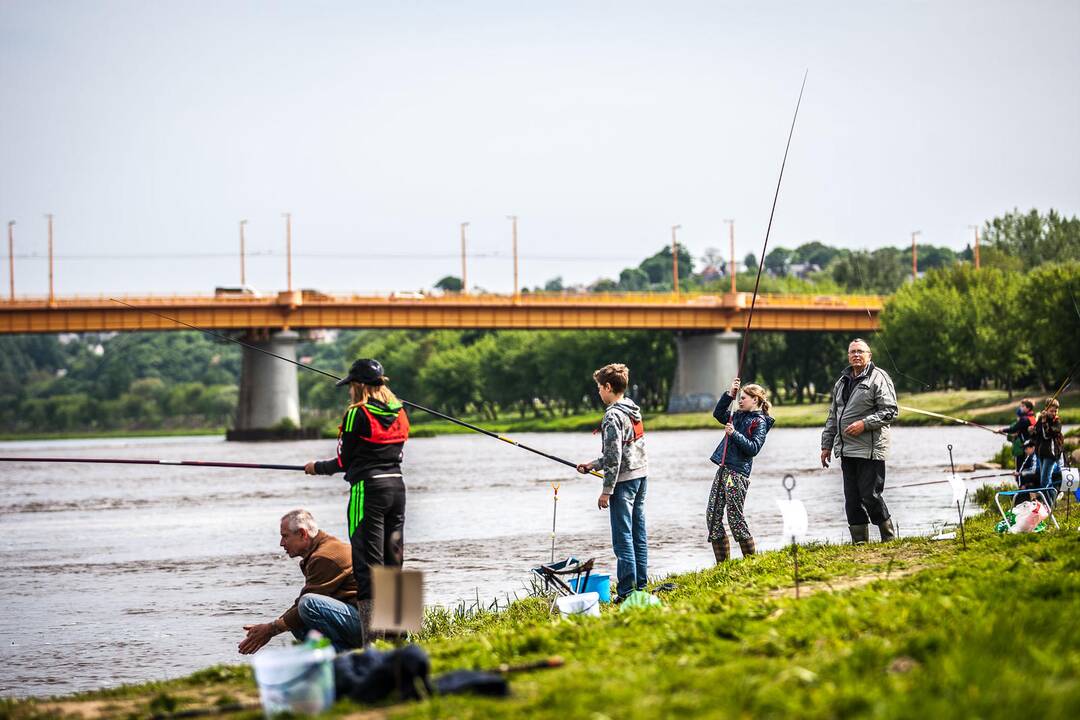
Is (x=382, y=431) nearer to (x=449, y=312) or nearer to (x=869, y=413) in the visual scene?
(x=869, y=413)

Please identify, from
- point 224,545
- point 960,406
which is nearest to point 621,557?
point 224,545

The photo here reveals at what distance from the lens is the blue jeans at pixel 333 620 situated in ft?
30.0

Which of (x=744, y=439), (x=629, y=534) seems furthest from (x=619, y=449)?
(x=744, y=439)

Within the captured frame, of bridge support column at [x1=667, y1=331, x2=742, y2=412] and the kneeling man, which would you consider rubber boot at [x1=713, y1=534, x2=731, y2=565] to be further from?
bridge support column at [x1=667, y1=331, x2=742, y2=412]

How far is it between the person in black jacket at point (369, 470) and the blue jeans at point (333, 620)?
0.11 m

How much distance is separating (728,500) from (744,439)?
0.61m

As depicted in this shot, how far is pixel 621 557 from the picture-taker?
10570 millimetres

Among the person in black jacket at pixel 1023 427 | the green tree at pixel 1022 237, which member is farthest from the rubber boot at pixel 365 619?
the green tree at pixel 1022 237

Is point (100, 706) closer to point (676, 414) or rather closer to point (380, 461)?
point (380, 461)

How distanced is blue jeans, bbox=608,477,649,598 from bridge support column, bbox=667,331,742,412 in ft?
236

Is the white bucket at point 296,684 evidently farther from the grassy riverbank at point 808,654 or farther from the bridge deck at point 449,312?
the bridge deck at point 449,312

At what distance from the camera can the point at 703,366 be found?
83.8m

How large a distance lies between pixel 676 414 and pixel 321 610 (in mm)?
75789

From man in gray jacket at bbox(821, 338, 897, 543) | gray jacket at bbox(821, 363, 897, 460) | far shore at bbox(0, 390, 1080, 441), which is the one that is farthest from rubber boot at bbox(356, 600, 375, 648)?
far shore at bbox(0, 390, 1080, 441)
